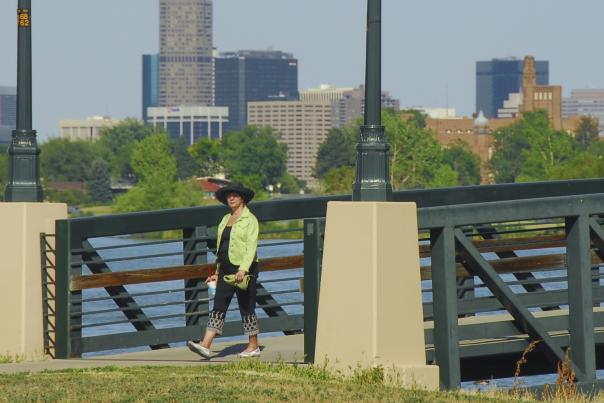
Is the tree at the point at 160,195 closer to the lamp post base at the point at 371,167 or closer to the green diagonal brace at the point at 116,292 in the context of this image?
Answer: the green diagonal brace at the point at 116,292

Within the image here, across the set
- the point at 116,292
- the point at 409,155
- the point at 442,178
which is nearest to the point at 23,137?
the point at 116,292

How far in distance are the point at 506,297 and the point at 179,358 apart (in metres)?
3.18

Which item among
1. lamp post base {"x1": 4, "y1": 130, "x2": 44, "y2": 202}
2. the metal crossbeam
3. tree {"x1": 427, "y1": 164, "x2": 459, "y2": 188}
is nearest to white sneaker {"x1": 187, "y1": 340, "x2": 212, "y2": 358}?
the metal crossbeam

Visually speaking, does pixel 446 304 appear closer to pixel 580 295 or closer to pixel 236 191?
pixel 580 295

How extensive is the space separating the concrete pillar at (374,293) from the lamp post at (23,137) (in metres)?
3.94

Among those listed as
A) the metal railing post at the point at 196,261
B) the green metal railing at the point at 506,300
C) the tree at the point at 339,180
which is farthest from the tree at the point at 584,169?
the green metal railing at the point at 506,300

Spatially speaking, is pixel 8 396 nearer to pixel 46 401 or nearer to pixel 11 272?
pixel 46 401

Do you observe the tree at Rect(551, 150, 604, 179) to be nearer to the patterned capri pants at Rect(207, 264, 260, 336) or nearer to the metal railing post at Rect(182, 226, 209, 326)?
the metal railing post at Rect(182, 226, 209, 326)

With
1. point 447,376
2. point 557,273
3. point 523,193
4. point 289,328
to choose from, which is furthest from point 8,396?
point 557,273

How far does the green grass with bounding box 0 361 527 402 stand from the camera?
11461 millimetres

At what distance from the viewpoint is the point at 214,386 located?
39.4ft

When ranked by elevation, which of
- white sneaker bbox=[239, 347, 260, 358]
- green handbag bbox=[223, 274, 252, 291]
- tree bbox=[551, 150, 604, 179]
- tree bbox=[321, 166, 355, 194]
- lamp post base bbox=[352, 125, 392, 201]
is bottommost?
tree bbox=[321, 166, 355, 194]

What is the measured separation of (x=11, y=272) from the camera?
15953 mm

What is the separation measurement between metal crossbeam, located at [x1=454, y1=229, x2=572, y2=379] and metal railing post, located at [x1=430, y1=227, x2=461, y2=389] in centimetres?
22
